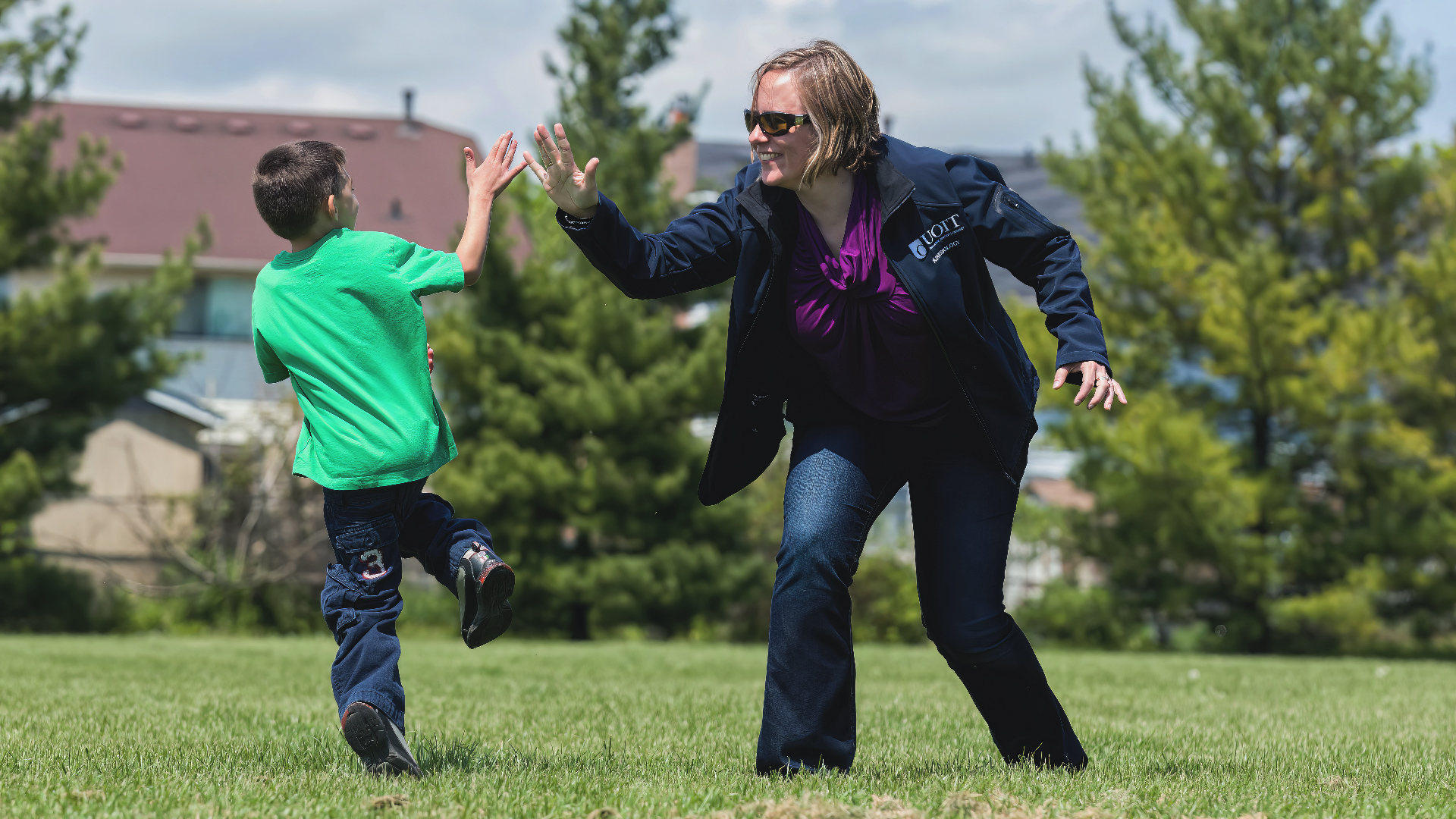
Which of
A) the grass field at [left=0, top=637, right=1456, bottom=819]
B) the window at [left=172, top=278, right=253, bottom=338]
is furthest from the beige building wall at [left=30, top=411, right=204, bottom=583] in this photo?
the grass field at [left=0, top=637, right=1456, bottom=819]

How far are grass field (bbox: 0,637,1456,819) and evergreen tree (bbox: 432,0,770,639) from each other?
7793 millimetres

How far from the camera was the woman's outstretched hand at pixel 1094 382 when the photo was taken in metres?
3.64

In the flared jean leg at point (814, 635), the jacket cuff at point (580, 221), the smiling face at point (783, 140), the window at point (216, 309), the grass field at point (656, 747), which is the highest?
the window at point (216, 309)

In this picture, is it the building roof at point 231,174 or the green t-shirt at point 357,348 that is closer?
the green t-shirt at point 357,348

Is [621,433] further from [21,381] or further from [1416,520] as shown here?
[1416,520]

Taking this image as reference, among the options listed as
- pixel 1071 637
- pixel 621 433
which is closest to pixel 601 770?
pixel 621 433

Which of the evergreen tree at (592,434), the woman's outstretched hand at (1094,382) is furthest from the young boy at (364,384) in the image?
the evergreen tree at (592,434)

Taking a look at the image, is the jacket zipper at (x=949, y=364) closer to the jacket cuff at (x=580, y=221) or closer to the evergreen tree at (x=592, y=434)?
the jacket cuff at (x=580, y=221)

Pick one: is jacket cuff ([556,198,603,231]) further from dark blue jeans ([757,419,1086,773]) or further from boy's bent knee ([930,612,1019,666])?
boy's bent knee ([930,612,1019,666])

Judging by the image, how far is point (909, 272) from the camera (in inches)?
145

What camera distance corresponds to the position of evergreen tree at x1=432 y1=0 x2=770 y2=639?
17438 millimetres

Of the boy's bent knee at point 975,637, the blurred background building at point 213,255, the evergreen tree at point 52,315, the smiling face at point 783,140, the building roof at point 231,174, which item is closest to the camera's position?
the smiling face at point 783,140

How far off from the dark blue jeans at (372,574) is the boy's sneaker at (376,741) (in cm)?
6

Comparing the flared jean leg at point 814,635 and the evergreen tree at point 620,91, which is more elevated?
the evergreen tree at point 620,91
